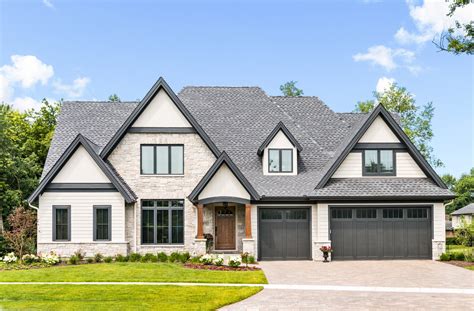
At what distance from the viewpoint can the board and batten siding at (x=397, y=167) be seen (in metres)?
24.9

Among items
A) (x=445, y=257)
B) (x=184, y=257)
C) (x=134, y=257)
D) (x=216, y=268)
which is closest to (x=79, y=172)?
(x=134, y=257)

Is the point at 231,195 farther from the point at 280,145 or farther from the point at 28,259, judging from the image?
the point at 28,259

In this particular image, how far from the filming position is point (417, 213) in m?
24.6

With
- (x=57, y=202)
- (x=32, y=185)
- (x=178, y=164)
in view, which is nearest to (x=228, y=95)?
(x=178, y=164)

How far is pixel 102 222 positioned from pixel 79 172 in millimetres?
2607

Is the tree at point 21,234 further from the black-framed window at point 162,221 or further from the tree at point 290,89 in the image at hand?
the tree at point 290,89

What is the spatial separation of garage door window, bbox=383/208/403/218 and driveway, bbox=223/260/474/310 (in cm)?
219

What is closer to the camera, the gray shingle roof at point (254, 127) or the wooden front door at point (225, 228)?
the gray shingle roof at point (254, 127)

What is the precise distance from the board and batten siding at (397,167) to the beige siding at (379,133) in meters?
0.80

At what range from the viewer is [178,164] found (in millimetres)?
25391

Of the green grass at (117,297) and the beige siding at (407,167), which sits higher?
the beige siding at (407,167)

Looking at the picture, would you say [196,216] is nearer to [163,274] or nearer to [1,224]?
[163,274]

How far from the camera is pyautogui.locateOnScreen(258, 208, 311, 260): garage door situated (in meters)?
24.3

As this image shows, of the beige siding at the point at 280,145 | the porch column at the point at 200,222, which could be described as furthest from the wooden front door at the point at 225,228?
the beige siding at the point at 280,145
